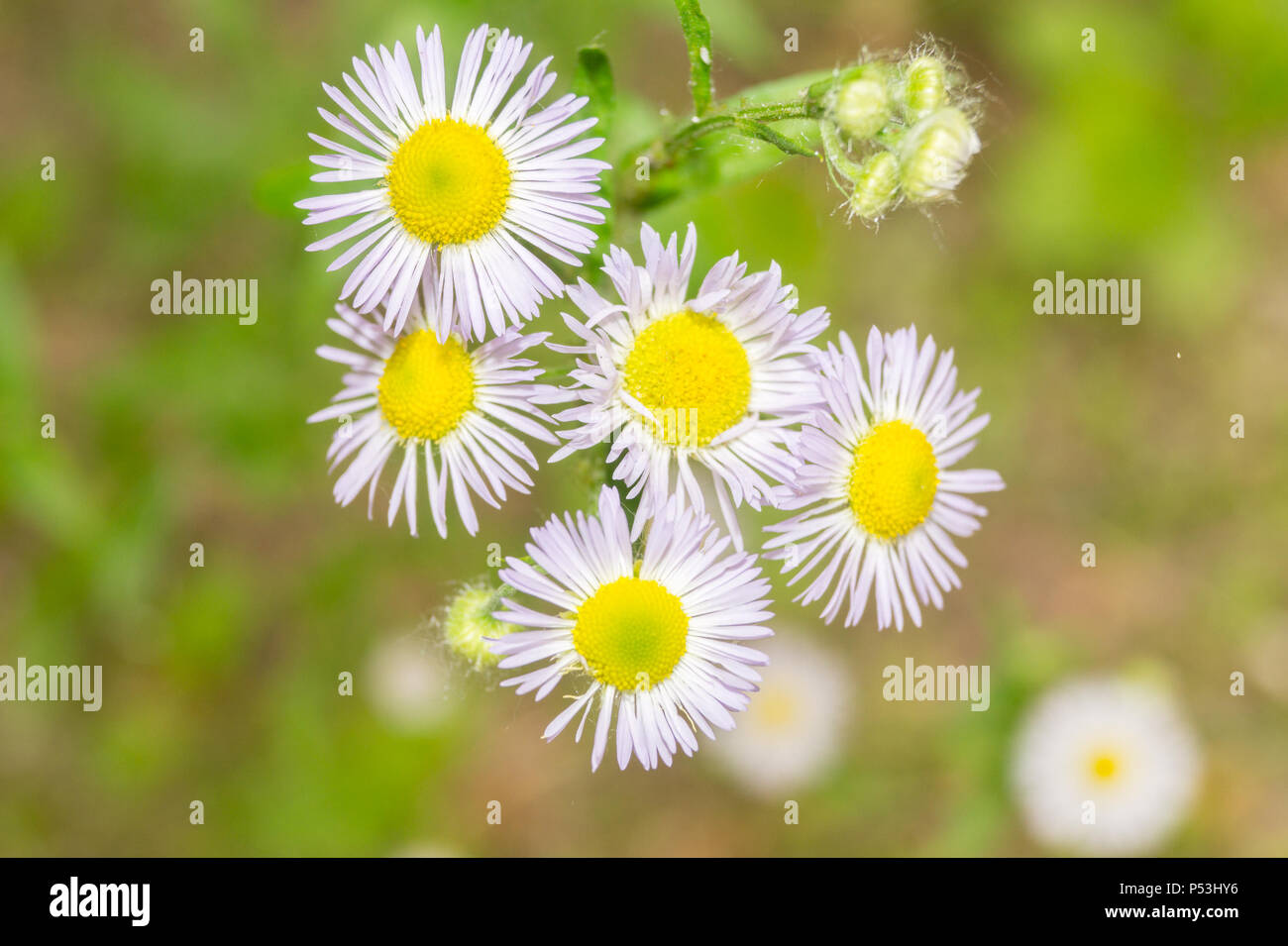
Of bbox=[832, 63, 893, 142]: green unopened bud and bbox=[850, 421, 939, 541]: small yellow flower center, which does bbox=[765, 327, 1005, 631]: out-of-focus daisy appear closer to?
bbox=[850, 421, 939, 541]: small yellow flower center

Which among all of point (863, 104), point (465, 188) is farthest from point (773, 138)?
point (465, 188)

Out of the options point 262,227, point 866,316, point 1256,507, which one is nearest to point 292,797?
point 262,227

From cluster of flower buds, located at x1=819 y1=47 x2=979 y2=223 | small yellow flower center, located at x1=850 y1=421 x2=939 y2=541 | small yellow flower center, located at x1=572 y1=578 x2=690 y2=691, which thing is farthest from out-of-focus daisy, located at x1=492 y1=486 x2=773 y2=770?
cluster of flower buds, located at x1=819 y1=47 x2=979 y2=223

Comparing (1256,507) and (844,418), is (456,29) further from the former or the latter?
(1256,507)

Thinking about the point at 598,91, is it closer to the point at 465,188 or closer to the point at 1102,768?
the point at 465,188

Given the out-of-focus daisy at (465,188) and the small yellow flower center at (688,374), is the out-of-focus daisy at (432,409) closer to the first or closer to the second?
the out-of-focus daisy at (465,188)

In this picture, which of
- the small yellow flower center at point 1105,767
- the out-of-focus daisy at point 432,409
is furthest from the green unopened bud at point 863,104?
the small yellow flower center at point 1105,767
